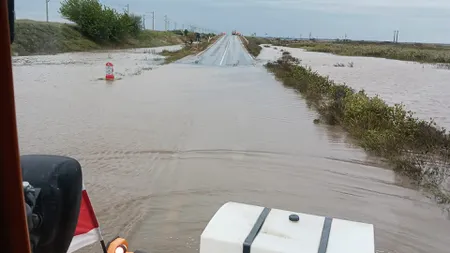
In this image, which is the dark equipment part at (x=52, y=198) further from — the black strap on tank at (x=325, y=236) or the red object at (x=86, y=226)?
the black strap on tank at (x=325, y=236)

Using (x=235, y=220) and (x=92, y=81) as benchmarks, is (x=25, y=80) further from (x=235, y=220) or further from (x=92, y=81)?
(x=235, y=220)

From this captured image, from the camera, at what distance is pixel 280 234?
95.0 inches

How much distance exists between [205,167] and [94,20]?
5670 cm

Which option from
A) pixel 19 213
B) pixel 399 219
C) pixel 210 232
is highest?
pixel 19 213

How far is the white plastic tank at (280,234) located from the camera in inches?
89.4

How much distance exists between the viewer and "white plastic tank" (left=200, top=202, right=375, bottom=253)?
2.27 metres

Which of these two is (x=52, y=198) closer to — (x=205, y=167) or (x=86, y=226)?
(x=86, y=226)

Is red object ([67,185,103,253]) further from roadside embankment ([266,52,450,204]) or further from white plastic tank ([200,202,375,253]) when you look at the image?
roadside embankment ([266,52,450,204])

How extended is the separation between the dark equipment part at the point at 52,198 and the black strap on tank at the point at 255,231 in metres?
1.03

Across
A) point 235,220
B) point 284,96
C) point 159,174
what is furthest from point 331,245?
point 284,96

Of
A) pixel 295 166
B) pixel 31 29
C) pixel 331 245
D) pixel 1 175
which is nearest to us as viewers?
pixel 1 175

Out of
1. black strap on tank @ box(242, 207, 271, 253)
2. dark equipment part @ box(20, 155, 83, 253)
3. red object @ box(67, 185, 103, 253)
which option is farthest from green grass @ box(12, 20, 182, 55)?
dark equipment part @ box(20, 155, 83, 253)

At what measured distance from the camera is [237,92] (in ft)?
60.0

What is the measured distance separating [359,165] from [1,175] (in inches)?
329
